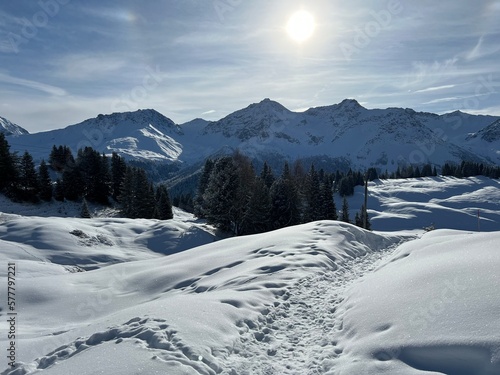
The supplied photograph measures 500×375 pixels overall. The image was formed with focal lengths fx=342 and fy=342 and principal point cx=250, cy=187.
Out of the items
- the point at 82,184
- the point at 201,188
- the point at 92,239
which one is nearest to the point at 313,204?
the point at 201,188

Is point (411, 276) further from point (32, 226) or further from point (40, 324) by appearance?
point (32, 226)

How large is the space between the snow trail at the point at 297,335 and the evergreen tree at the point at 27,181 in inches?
2103

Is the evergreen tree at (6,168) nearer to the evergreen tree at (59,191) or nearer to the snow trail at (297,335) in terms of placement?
the evergreen tree at (59,191)

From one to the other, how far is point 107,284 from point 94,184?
154 feet

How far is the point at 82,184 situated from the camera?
5694 cm

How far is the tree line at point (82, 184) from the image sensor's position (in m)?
51.1

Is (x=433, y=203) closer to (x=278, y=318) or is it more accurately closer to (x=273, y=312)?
(x=273, y=312)

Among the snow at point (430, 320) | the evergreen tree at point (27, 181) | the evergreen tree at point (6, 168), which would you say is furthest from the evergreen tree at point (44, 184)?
the snow at point (430, 320)

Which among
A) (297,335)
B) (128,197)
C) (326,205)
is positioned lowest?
(326,205)

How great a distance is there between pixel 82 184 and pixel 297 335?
186 feet

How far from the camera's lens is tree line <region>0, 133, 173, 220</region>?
2010 inches

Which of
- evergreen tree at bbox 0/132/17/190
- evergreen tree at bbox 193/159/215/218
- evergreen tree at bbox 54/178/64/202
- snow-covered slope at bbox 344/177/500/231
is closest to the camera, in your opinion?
evergreen tree at bbox 0/132/17/190

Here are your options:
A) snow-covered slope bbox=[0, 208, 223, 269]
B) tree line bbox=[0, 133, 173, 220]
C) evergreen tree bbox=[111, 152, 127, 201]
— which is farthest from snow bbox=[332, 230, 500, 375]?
evergreen tree bbox=[111, 152, 127, 201]

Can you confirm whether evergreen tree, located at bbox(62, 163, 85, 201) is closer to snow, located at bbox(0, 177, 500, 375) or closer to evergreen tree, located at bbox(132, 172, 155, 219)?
evergreen tree, located at bbox(132, 172, 155, 219)
